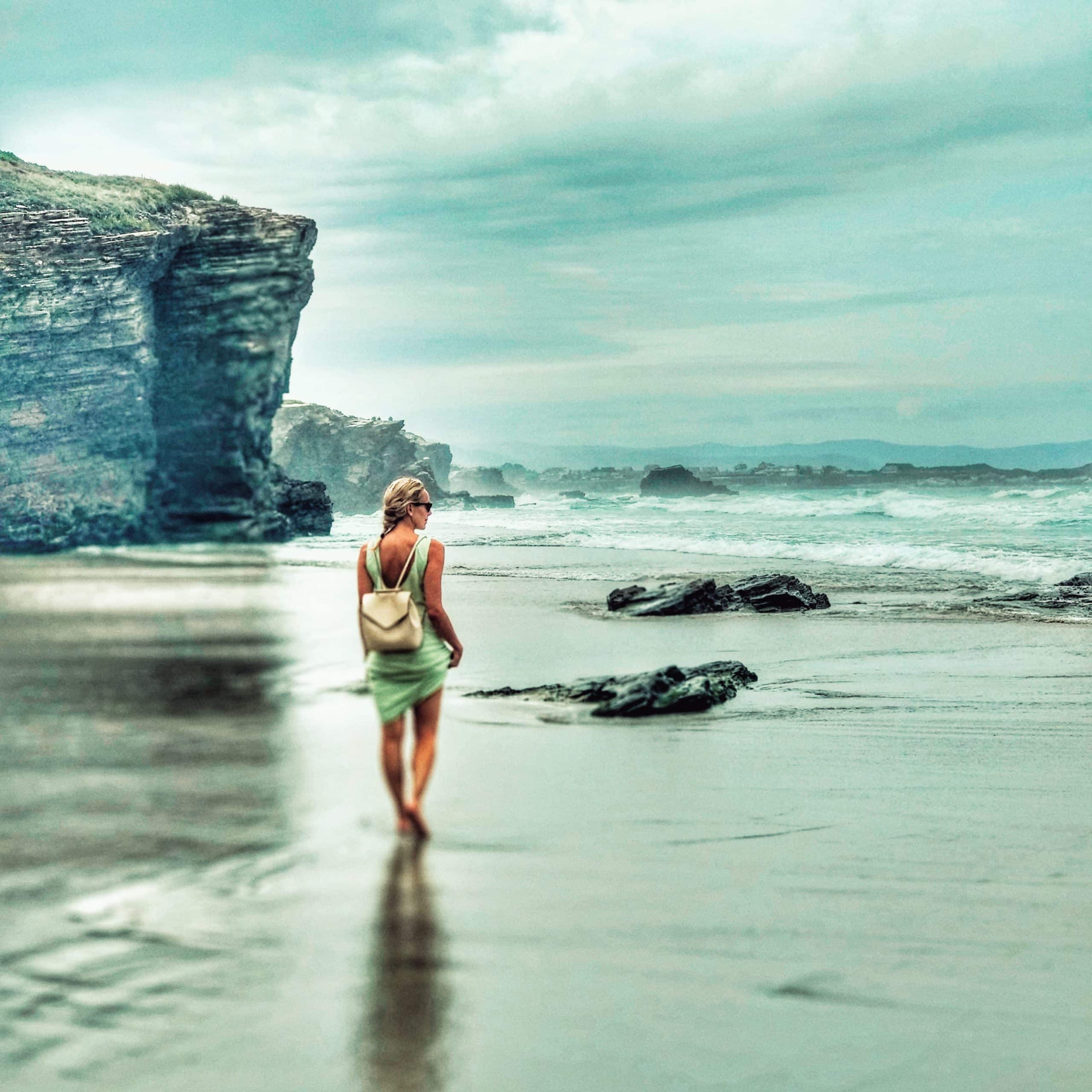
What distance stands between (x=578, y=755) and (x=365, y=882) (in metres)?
2.59

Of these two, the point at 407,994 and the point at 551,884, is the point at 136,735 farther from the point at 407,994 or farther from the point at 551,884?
the point at 407,994

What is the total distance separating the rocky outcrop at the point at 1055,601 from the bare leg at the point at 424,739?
1222 cm

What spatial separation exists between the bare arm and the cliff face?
36709 millimetres

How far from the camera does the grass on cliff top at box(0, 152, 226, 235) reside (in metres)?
40.0

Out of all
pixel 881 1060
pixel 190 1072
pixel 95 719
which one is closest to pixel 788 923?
pixel 881 1060

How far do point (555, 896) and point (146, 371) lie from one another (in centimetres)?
4108

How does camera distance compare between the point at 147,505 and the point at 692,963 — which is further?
the point at 147,505

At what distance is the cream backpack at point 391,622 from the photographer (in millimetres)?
5316

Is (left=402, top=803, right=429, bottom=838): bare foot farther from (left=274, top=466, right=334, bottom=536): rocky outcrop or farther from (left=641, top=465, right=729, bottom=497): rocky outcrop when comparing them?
(left=641, top=465, right=729, bottom=497): rocky outcrop

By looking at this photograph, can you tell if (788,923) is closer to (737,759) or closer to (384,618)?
(384,618)

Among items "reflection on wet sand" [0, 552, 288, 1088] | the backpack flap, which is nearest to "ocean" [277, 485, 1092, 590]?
"reflection on wet sand" [0, 552, 288, 1088]

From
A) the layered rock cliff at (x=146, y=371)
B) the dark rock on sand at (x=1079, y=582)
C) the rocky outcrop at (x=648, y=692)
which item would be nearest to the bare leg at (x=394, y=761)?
the rocky outcrop at (x=648, y=692)

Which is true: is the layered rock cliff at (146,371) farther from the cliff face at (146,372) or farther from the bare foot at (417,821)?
the bare foot at (417,821)

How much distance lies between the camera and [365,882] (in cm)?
462
